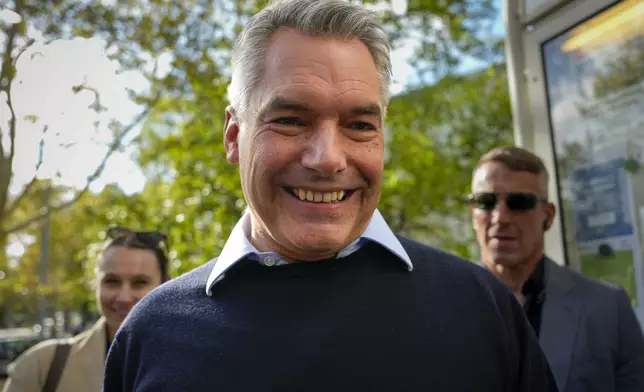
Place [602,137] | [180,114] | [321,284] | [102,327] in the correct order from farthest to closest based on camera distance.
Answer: [180,114], [602,137], [102,327], [321,284]

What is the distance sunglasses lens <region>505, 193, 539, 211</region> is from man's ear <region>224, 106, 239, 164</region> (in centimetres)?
205

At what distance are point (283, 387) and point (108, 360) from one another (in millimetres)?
582

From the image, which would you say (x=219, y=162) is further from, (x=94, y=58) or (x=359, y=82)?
(x=359, y=82)

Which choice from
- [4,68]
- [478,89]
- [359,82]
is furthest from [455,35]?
[359,82]

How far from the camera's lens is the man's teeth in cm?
169

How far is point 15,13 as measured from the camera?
6.02m

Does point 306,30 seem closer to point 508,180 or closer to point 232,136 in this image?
point 232,136

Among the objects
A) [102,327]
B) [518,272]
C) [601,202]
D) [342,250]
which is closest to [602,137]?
[601,202]

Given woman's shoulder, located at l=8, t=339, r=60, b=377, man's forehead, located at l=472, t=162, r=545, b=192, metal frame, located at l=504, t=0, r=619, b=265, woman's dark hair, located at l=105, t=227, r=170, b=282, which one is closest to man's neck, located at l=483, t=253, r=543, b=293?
man's forehead, located at l=472, t=162, r=545, b=192

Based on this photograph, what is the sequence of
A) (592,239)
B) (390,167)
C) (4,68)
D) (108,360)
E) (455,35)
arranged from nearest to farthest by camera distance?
(108,360), (592,239), (4,68), (390,167), (455,35)

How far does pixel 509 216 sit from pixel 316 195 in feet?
6.83

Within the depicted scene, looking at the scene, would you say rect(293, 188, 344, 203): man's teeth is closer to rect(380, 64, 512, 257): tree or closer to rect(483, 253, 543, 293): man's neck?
rect(483, 253, 543, 293): man's neck

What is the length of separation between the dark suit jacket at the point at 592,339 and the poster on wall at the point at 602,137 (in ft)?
1.73

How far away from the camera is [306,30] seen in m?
1.68
